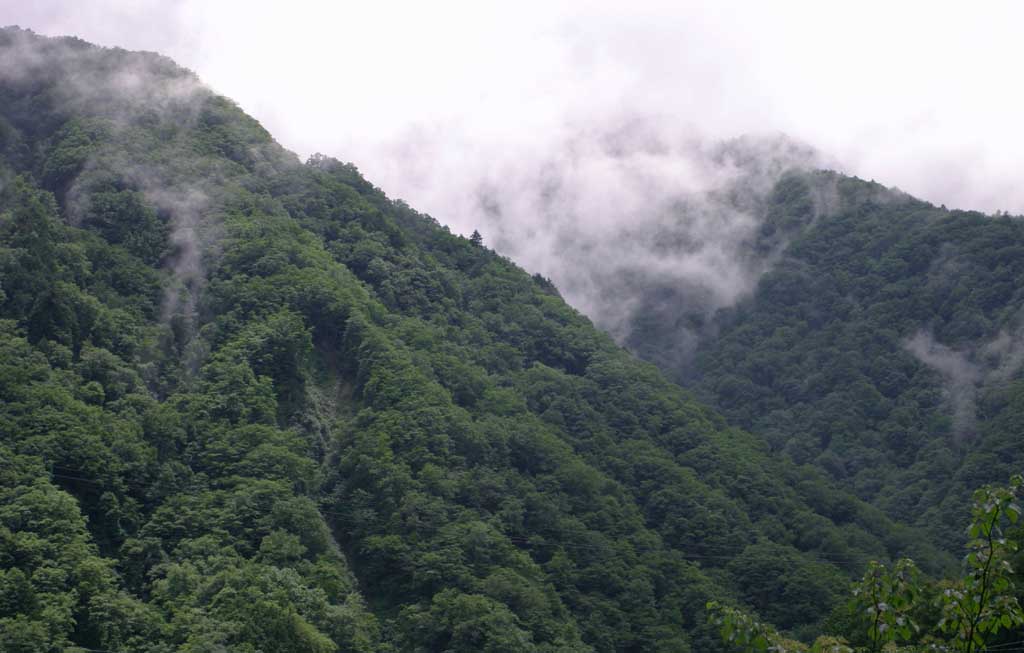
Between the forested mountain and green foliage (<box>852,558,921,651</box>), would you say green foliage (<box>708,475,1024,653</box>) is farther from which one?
the forested mountain

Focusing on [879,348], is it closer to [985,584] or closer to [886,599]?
[985,584]

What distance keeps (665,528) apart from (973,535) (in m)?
69.2

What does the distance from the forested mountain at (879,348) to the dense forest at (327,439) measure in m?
0.84

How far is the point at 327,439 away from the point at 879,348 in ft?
222

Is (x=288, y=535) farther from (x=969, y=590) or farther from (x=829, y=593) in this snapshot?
(x=969, y=590)

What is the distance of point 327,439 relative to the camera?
71750 mm

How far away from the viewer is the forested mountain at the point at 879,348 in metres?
101

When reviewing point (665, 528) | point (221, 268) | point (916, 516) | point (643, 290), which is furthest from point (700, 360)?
point (221, 268)

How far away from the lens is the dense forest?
180ft

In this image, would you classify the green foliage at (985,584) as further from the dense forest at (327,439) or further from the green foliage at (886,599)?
the dense forest at (327,439)

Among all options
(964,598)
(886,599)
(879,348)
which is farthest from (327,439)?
(879,348)

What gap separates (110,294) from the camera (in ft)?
244

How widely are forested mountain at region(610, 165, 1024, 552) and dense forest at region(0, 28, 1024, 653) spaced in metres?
0.84

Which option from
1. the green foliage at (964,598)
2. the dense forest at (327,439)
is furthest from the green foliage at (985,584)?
the dense forest at (327,439)
